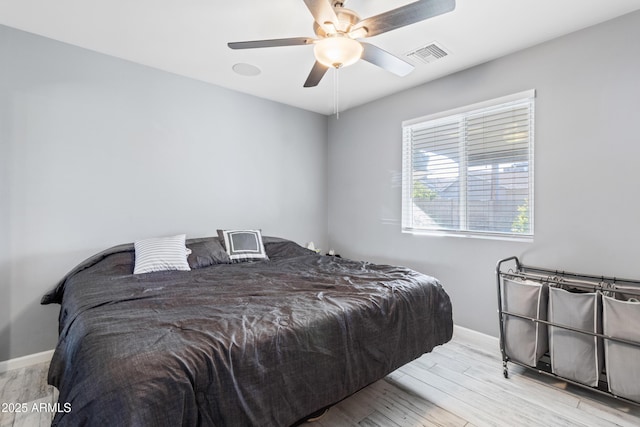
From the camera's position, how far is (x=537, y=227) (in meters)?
2.44

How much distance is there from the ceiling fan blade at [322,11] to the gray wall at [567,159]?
1.83m

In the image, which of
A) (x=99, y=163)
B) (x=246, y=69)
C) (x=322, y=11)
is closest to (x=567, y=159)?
(x=322, y=11)

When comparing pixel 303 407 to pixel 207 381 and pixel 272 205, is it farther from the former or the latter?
pixel 272 205

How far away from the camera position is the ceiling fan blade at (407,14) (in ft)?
4.86

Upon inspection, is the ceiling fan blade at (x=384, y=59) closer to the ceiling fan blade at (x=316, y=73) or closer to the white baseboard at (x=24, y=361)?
the ceiling fan blade at (x=316, y=73)

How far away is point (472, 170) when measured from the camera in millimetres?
2873

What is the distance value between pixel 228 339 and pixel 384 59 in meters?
1.94

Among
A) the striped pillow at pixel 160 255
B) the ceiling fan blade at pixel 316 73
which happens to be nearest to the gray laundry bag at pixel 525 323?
the ceiling fan blade at pixel 316 73

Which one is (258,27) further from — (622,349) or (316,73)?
(622,349)

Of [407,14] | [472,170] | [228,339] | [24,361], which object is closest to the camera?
→ [228,339]

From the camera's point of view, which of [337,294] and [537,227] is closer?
[337,294]

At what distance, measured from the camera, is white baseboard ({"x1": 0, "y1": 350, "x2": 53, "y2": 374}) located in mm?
2270


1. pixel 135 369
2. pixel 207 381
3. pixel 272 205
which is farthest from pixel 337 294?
pixel 272 205

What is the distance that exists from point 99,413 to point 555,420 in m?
2.29
